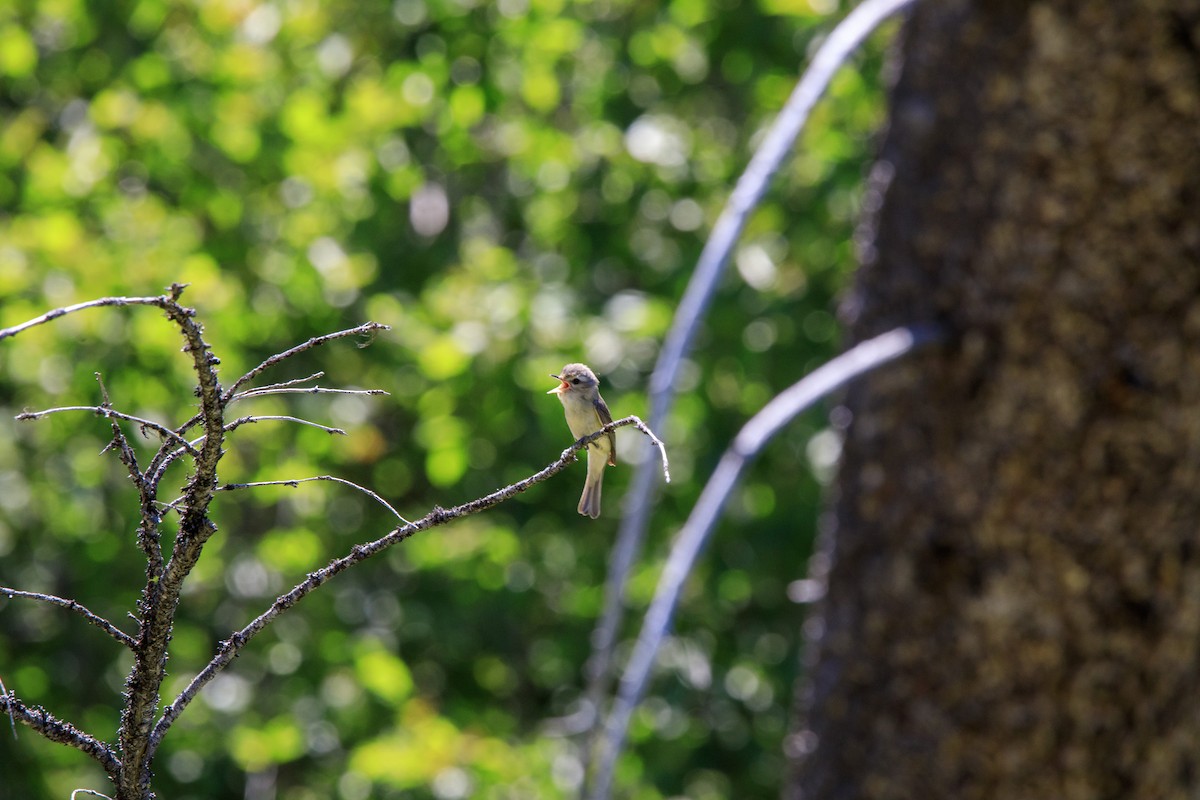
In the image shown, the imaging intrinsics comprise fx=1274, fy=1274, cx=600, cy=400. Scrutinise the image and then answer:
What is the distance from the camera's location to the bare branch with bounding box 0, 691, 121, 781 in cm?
53

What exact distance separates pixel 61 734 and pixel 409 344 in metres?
7.01

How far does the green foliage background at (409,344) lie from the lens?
280 inches

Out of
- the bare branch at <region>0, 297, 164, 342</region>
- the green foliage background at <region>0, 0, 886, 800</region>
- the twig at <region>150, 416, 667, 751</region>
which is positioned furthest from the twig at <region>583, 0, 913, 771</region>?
the green foliage background at <region>0, 0, 886, 800</region>

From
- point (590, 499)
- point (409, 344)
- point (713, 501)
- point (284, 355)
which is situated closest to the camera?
point (284, 355)

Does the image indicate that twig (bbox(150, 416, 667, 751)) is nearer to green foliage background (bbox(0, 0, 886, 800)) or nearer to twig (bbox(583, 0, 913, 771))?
twig (bbox(583, 0, 913, 771))

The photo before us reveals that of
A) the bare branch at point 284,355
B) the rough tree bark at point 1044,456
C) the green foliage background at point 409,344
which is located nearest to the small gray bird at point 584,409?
the bare branch at point 284,355

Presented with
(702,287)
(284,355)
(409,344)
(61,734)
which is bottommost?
(61,734)

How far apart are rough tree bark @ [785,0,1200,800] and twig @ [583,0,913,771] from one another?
579mm

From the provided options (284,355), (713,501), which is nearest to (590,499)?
(713,501)

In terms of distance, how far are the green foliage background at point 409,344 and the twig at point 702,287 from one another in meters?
2.96

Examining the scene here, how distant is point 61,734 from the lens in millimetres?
547

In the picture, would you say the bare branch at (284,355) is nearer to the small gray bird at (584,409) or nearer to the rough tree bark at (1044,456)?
the small gray bird at (584,409)

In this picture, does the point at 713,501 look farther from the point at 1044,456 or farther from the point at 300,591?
the point at 300,591

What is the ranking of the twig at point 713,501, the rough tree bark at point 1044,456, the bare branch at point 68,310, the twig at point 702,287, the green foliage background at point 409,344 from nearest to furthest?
the bare branch at point 68,310
the twig at point 702,287
the twig at point 713,501
the rough tree bark at point 1044,456
the green foliage background at point 409,344
